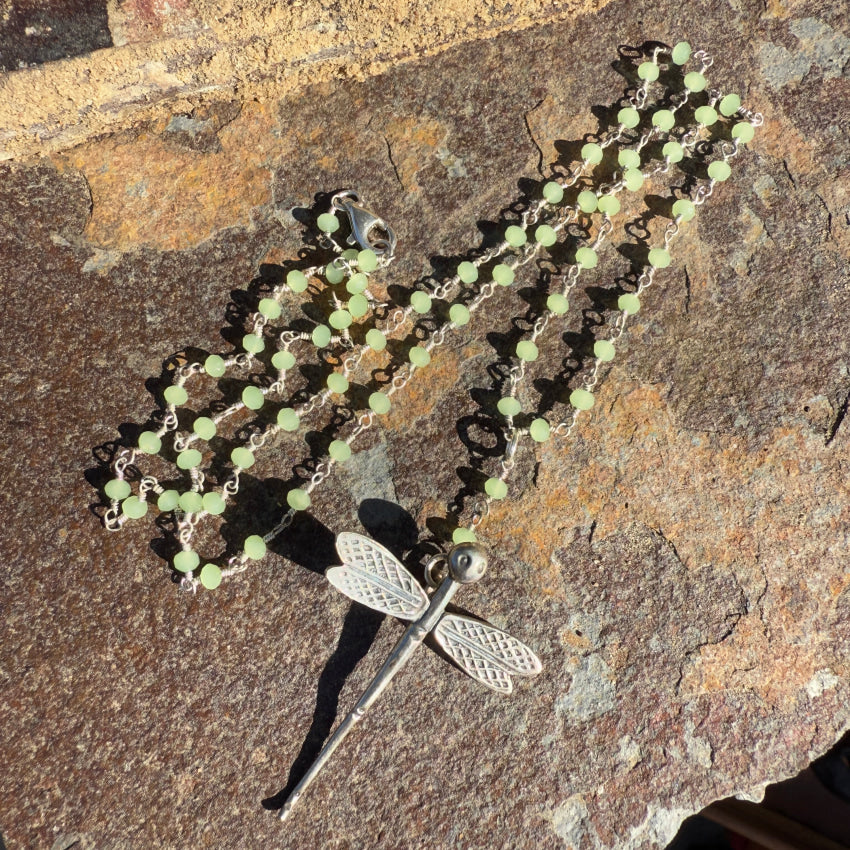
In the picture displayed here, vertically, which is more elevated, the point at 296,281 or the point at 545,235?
the point at 296,281

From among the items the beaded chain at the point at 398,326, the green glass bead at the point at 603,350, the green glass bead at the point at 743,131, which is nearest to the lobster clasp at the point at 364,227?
the beaded chain at the point at 398,326

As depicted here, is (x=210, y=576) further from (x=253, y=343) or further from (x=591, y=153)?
(x=591, y=153)

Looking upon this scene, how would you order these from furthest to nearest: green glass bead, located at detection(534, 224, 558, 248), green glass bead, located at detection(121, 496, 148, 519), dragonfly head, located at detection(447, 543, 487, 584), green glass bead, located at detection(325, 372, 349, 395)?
green glass bead, located at detection(534, 224, 558, 248), green glass bead, located at detection(325, 372, 349, 395), green glass bead, located at detection(121, 496, 148, 519), dragonfly head, located at detection(447, 543, 487, 584)

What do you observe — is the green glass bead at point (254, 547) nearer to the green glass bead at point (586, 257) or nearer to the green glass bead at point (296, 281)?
the green glass bead at point (296, 281)

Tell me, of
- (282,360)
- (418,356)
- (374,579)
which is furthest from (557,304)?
(374,579)

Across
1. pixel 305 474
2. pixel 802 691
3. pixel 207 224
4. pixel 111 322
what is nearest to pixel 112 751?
pixel 305 474

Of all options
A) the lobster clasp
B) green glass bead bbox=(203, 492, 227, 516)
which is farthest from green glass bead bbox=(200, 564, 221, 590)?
the lobster clasp

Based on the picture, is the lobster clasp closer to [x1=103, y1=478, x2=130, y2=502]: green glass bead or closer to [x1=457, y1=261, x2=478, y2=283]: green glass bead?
[x1=457, y1=261, x2=478, y2=283]: green glass bead
